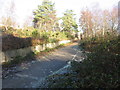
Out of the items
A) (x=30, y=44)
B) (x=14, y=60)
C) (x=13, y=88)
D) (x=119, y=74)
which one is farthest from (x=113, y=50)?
(x=30, y=44)

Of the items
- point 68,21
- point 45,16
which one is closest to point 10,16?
point 45,16

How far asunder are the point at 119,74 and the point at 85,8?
17967 mm

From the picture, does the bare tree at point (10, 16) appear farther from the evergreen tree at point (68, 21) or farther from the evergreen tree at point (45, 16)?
the evergreen tree at point (68, 21)

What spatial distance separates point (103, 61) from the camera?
300 centimetres

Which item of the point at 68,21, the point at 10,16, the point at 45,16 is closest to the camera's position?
the point at 10,16

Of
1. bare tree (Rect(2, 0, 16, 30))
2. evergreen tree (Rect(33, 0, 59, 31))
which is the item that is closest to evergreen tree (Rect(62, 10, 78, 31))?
evergreen tree (Rect(33, 0, 59, 31))

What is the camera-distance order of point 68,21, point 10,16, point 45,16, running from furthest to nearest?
point 68,21, point 45,16, point 10,16

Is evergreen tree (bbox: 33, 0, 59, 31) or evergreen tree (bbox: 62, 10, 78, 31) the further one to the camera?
evergreen tree (bbox: 62, 10, 78, 31)

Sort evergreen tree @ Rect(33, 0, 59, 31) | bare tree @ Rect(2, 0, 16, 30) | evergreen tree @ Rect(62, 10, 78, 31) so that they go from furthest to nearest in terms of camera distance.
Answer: evergreen tree @ Rect(62, 10, 78, 31) < evergreen tree @ Rect(33, 0, 59, 31) < bare tree @ Rect(2, 0, 16, 30)

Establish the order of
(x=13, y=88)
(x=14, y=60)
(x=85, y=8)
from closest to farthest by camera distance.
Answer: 1. (x=13, y=88)
2. (x=14, y=60)
3. (x=85, y=8)

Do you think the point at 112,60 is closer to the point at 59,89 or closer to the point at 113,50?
the point at 113,50

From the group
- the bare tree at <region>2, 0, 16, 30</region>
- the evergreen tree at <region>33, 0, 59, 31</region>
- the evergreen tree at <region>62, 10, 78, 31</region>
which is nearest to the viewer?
the bare tree at <region>2, 0, 16, 30</region>

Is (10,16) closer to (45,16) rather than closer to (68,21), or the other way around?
(45,16)

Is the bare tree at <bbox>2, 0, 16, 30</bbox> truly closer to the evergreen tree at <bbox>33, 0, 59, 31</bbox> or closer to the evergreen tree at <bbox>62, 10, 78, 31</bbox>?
the evergreen tree at <bbox>33, 0, 59, 31</bbox>
